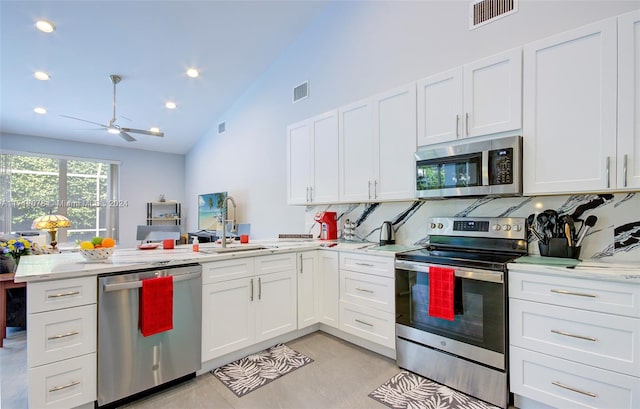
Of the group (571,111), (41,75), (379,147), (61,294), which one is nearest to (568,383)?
(571,111)

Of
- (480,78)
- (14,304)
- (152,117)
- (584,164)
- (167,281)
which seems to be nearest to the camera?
(584,164)

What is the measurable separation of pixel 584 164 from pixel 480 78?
93 cm

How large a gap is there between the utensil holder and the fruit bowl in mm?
3057

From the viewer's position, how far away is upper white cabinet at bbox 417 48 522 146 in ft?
7.02

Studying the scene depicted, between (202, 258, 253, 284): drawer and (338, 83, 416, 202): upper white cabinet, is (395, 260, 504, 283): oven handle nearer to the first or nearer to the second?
(338, 83, 416, 202): upper white cabinet

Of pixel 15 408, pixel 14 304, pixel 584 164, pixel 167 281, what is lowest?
pixel 15 408

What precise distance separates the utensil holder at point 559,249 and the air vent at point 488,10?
1.87 metres

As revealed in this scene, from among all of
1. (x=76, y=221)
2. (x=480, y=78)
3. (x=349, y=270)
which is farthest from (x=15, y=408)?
(x=76, y=221)

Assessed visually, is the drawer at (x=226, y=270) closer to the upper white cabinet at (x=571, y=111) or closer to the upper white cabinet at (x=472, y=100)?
the upper white cabinet at (x=472, y=100)

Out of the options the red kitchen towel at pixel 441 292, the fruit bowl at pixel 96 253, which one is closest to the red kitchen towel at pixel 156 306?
the fruit bowl at pixel 96 253

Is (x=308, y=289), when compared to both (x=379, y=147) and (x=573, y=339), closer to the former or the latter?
(x=379, y=147)

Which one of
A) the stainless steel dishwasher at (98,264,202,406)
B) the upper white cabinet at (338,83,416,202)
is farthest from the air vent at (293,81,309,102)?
the stainless steel dishwasher at (98,264,202,406)

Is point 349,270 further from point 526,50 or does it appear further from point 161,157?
point 161,157

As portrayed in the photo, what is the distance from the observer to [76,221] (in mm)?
6164
